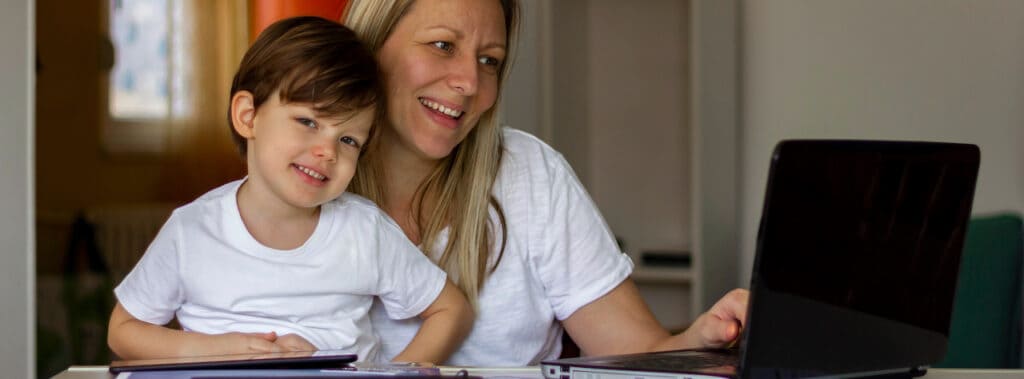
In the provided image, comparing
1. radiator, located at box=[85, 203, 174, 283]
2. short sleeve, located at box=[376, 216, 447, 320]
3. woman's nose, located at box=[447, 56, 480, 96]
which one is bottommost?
radiator, located at box=[85, 203, 174, 283]

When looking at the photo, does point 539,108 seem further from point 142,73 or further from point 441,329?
point 441,329

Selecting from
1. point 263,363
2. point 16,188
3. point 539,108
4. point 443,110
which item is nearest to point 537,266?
point 443,110

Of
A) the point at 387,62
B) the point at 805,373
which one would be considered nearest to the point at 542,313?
the point at 387,62

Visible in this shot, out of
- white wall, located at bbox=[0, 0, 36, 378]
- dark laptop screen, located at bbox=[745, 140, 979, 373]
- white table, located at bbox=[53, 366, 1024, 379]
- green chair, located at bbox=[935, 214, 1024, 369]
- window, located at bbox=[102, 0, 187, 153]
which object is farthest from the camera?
window, located at bbox=[102, 0, 187, 153]

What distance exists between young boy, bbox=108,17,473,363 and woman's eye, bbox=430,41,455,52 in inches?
6.1

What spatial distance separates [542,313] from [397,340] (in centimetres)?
22

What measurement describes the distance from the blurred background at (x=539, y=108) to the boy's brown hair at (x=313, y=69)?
0.52m

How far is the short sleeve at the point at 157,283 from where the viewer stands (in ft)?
4.91

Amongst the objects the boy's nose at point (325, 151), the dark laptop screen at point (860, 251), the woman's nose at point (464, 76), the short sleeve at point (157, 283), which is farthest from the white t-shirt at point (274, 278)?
the dark laptop screen at point (860, 251)

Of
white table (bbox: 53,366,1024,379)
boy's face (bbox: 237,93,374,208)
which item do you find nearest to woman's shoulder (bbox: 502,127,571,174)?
boy's face (bbox: 237,93,374,208)

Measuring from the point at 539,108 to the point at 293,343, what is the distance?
2.70 m

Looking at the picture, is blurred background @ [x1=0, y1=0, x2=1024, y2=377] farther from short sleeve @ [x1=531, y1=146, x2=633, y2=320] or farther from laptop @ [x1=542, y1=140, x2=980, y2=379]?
laptop @ [x1=542, y1=140, x2=980, y2=379]

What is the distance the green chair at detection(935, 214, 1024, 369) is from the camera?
260cm

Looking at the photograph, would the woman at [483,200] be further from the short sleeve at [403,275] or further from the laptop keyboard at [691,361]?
the laptop keyboard at [691,361]
